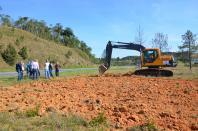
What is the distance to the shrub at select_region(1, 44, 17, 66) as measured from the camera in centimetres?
6581

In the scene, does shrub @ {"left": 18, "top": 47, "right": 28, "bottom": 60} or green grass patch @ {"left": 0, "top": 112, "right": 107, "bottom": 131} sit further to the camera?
shrub @ {"left": 18, "top": 47, "right": 28, "bottom": 60}

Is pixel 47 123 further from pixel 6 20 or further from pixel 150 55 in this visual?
pixel 6 20

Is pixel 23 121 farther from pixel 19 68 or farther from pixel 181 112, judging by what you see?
pixel 19 68

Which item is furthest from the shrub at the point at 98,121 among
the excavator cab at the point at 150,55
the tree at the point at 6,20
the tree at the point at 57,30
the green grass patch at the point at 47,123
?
the tree at the point at 57,30

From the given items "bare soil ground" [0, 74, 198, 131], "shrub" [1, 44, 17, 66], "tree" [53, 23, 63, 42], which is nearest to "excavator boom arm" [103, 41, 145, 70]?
"bare soil ground" [0, 74, 198, 131]

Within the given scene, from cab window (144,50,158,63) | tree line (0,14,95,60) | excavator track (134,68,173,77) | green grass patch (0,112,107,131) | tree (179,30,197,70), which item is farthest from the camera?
tree line (0,14,95,60)

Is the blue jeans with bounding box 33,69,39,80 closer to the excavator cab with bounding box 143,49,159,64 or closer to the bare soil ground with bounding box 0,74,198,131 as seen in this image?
the excavator cab with bounding box 143,49,159,64

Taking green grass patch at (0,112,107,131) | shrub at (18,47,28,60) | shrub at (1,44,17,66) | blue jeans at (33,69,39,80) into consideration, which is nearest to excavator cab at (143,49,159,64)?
blue jeans at (33,69,39,80)

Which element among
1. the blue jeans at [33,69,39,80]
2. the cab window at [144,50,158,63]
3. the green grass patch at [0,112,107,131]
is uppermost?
the cab window at [144,50,158,63]

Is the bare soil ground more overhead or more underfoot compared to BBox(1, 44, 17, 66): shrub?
more underfoot

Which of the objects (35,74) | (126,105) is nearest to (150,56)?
(35,74)

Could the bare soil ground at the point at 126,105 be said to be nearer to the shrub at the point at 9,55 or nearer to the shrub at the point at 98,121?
the shrub at the point at 98,121

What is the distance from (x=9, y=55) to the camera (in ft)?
216

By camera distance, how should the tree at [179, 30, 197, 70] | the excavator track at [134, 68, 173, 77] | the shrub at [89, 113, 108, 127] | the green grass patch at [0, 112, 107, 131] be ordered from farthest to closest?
the tree at [179, 30, 197, 70] → the excavator track at [134, 68, 173, 77] → the shrub at [89, 113, 108, 127] → the green grass patch at [0, 112, 107, 131]
